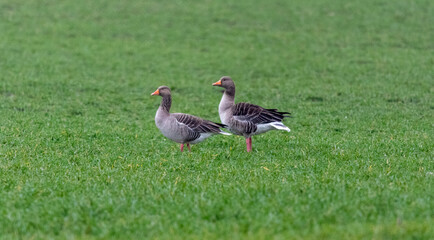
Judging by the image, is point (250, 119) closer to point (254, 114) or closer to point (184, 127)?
point (254, 114)

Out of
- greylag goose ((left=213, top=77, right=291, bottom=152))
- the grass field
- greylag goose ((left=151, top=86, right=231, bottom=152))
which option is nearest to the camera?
the grass field

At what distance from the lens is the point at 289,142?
1517 centimetres

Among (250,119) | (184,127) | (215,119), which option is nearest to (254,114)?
(250,119)

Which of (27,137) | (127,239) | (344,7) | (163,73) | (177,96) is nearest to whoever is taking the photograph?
(127,239)

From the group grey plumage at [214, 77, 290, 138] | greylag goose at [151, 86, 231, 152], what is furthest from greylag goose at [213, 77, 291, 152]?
greylag goose at [151, 86, 231, 152]

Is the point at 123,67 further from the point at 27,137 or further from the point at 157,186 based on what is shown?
the point at 157,186

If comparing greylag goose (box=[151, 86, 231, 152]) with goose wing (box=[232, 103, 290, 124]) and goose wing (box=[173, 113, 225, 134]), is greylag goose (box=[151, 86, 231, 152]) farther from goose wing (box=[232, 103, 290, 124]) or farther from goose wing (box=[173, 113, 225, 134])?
goose wing (box=[232, 103, 290, 124])

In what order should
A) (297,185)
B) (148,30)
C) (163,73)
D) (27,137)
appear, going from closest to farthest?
(297,185) < (27,137) < (163,73) < (148,30)

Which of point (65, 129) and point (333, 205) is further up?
point (333, 205)

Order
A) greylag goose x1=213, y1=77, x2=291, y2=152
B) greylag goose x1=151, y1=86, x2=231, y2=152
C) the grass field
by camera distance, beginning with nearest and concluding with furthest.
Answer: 1. the grass field
2. greylag goose x1=151, y1=86, x2=231, y2=152
3. greylag goose x1=213, y1=77, x2=291, y2=152

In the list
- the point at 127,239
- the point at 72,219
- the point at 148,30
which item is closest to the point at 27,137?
the point at 72,219

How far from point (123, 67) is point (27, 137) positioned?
14579 millimetres

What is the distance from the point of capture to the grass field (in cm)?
820

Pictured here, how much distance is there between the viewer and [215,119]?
64.6ft
